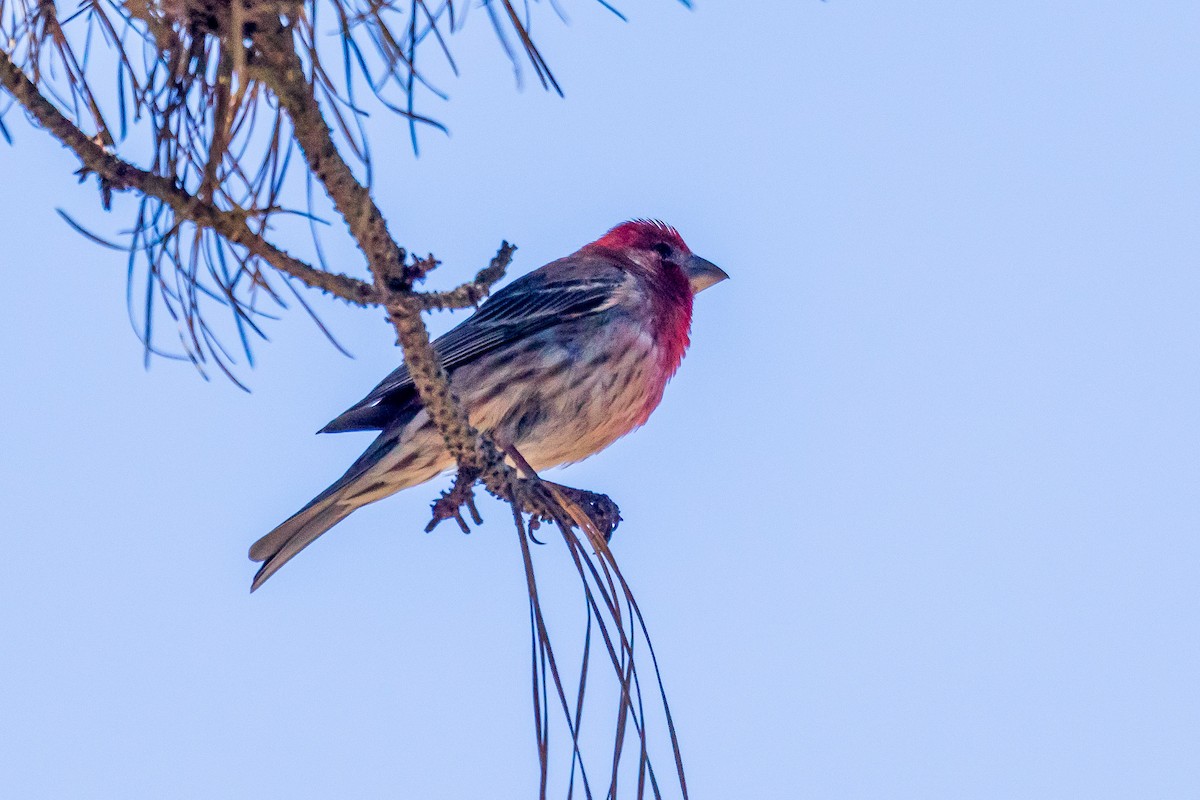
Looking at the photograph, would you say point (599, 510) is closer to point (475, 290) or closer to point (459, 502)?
point (459, 502)

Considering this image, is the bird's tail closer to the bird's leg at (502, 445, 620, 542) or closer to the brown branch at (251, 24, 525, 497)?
the bird's leg at (502, 445, 620, 542)

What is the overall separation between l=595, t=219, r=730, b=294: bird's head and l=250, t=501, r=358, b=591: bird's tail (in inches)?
99.3

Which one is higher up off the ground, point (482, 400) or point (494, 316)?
point (494, 316)

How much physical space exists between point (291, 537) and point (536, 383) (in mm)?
1278

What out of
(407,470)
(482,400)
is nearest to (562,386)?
(482,400)

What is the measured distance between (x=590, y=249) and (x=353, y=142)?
194 inches

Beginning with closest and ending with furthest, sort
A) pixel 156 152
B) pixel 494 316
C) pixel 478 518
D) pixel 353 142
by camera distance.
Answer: pixel 353 142 < pixel 156 152 < pixel 478 518 < pixel 494 316

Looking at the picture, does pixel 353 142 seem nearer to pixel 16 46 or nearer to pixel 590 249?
pixel 16 46

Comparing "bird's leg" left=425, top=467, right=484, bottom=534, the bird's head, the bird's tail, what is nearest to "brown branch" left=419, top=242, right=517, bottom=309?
"bird's leg" left=425, top=467, right=484, bottom=534

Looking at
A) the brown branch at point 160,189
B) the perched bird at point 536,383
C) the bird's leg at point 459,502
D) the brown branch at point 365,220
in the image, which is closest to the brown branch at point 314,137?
the brown branch at point 365,220

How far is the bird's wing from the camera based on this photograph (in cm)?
546

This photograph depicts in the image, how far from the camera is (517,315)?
6.06 metres

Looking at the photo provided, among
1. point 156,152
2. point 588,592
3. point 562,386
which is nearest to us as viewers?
point 156,152

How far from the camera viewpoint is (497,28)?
2416mm
